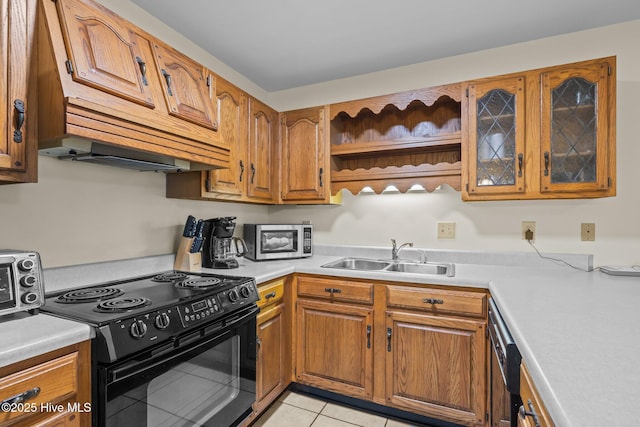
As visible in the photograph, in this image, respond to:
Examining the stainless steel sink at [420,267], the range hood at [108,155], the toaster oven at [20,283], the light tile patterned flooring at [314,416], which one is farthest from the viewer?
the stainless steel sink at [420,267]

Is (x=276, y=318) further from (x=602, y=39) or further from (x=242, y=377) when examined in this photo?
(x=602, y=39)

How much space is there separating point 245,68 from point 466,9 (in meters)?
1.61

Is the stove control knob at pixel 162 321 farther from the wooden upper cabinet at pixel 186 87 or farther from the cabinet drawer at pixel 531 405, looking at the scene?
the cabinet drawer at pixel 531 405

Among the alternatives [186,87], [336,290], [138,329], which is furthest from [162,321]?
[186,87]

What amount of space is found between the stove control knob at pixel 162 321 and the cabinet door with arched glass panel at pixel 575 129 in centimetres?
208

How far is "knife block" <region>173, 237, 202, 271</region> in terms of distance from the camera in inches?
77.9

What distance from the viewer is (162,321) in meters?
1.21

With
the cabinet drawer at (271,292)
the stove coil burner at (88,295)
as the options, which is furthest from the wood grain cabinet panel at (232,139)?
the stove coil burner at (88,295)

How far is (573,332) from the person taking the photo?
95 centimetres

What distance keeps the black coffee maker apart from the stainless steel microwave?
242 millimetres

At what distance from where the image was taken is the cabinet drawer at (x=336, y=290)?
1979 mm

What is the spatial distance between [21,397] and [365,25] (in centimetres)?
228

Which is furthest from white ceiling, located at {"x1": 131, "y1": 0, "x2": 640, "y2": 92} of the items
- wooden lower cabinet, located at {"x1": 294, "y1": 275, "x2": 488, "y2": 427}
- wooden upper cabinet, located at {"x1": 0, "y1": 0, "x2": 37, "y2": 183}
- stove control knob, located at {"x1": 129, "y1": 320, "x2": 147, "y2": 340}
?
stove control knob, located at {"x1": 129, "y1": 320, "x2": 147, "y2": 340}

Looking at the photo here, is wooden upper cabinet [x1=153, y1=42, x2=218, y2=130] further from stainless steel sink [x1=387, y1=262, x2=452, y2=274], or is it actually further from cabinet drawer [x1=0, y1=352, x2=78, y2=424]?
stainless steel sink [x1=387, y1=262, x2=452, y2=274]
